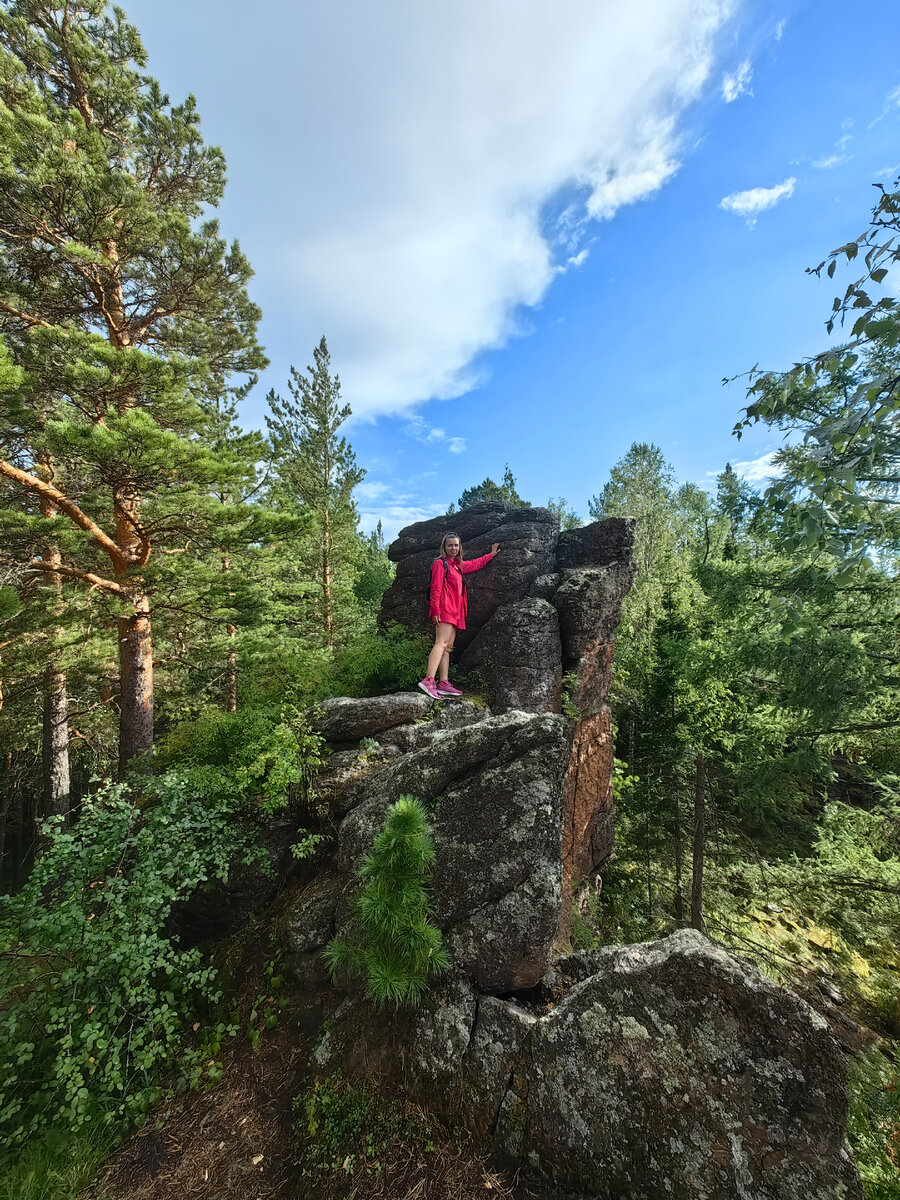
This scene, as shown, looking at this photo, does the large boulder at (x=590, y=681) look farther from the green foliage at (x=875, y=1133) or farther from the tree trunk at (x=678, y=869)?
the green foliage at (x=875, y=1133)

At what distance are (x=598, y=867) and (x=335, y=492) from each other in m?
13.7

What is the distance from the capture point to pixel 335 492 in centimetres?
1566

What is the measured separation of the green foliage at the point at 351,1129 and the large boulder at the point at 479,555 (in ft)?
20.2

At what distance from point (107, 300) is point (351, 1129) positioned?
11.2 meters

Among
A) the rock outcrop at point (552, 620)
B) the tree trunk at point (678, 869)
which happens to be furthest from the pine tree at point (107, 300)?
the tree trunk at point (678, 869)

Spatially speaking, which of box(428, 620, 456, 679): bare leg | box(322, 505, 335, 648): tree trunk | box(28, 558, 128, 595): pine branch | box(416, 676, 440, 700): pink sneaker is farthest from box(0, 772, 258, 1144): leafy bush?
box(322, 505, 335, 648): tree trunk

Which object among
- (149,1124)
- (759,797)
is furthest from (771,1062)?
(759,797)

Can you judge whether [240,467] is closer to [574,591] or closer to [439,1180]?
[574,591]

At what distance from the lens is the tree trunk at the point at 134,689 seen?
764cm

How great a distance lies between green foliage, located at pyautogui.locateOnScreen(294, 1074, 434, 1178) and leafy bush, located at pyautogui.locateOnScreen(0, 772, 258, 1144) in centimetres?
140

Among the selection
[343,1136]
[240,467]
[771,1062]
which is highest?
[240,467]

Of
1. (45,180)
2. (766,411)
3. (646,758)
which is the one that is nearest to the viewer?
(766,411)

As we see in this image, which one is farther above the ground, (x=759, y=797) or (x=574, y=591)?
(x=574, y=591)

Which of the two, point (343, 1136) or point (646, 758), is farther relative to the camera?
point (646, 758)
